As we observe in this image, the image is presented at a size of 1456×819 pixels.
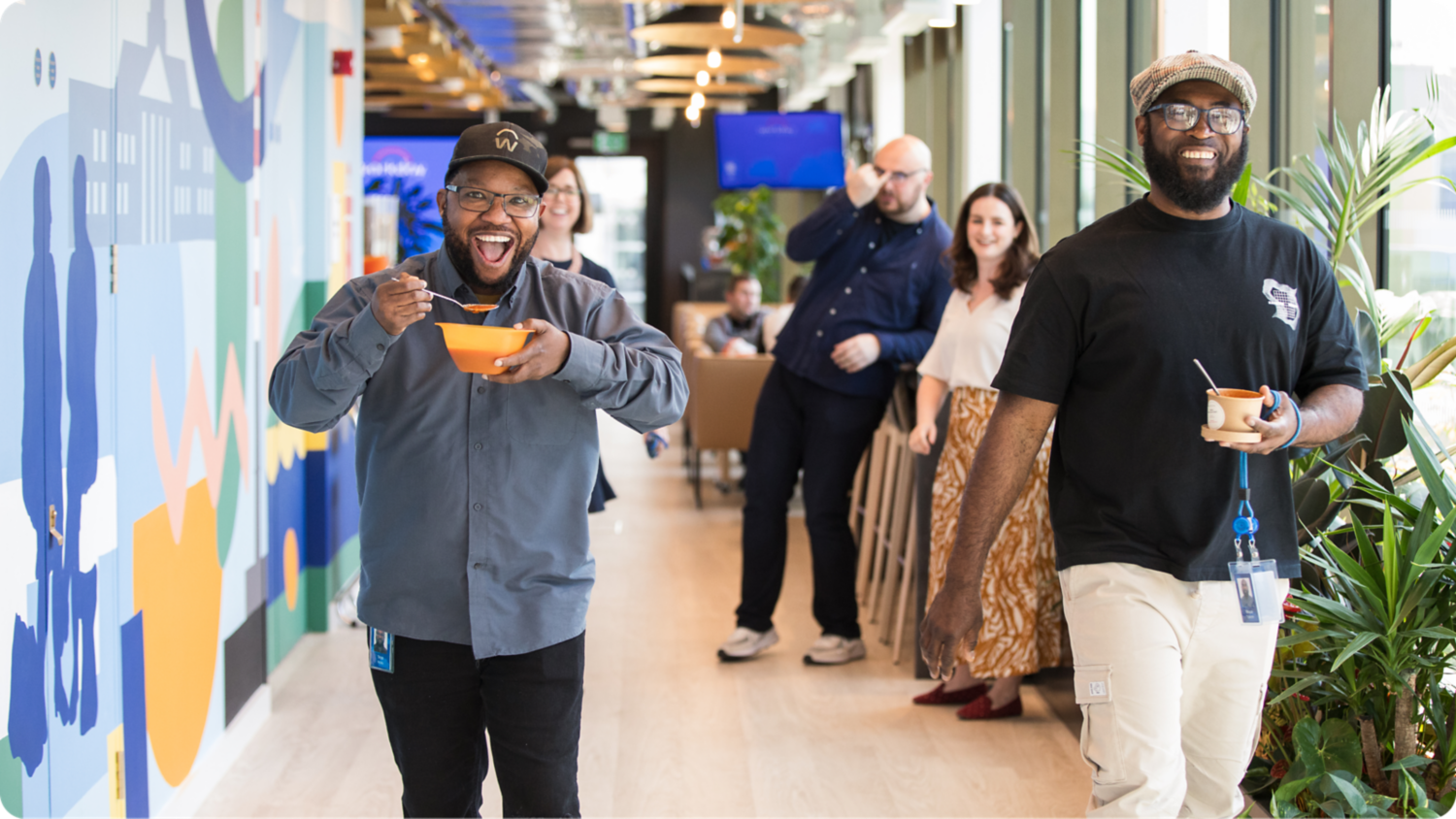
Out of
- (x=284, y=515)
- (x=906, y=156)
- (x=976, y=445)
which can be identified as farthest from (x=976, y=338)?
(x=284, y=515)

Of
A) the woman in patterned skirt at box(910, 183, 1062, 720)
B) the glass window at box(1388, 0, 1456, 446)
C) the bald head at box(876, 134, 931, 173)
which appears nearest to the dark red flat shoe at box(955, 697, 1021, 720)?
the woman in patterned skirt at box(910, 183, 1062, 720)

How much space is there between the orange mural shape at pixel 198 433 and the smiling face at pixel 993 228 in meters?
2.17

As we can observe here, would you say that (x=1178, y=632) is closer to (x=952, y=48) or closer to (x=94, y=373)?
(x=94, y=373)

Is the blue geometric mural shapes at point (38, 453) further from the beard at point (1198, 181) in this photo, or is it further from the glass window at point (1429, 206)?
the glass window at point (1429, 206)

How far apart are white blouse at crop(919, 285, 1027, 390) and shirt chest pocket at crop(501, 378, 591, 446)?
1.91 meters

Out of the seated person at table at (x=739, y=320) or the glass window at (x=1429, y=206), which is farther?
the seated person at table at (x=739, y=320)

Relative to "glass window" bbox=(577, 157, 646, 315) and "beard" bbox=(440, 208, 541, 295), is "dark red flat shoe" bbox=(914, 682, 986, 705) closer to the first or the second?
"beard" bbox=(440, 208, 541, 295)

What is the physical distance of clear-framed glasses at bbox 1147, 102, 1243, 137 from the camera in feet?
6.60

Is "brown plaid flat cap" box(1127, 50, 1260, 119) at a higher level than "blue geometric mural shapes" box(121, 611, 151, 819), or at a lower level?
higher

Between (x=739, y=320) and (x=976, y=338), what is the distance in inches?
223

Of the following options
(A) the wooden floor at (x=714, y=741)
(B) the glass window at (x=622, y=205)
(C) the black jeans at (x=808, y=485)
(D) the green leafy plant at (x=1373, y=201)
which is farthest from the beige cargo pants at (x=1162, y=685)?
(B) the glass window at (x=622, y=205)

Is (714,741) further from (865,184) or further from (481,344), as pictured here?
(481,344)

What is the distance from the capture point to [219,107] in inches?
132

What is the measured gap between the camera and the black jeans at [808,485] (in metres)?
4.30
